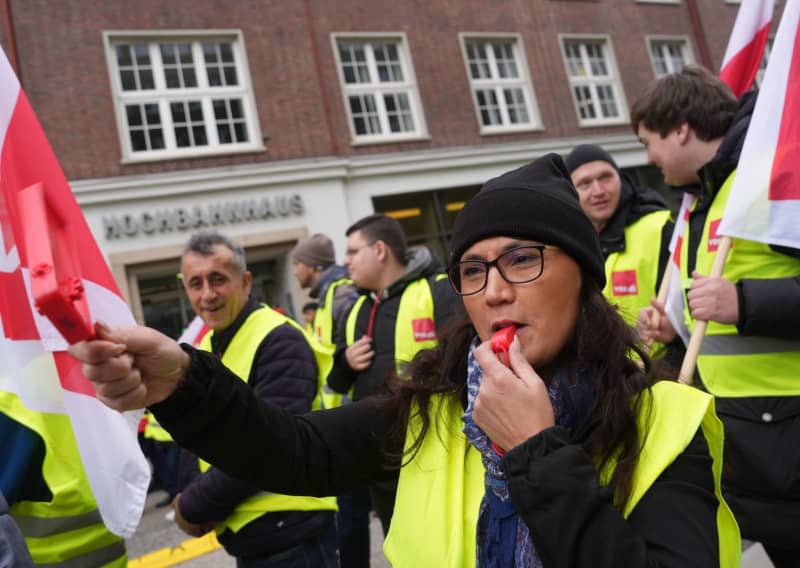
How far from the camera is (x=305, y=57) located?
11.9 m

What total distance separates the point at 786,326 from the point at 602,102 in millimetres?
14097

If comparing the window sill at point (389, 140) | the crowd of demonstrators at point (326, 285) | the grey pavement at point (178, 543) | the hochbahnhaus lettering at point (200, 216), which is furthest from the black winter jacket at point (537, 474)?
the window sill at point (389, 140)

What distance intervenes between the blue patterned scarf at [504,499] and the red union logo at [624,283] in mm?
1916

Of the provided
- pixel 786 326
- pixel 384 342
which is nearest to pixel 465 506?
pixel 786 326

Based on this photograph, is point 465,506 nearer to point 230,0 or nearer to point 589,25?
point 230,0

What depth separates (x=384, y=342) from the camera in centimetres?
345

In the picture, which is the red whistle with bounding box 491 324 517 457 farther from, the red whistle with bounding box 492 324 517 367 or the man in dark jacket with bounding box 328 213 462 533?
the man in dark jacket with bounding box 328 213 462 533

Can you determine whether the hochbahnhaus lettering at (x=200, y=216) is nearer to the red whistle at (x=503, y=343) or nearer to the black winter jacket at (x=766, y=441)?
the black winter jacket at (x=766, y=441)

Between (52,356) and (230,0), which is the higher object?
(230,0)

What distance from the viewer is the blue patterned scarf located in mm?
1242

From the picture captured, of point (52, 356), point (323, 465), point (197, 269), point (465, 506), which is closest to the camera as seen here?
point (465, 506)

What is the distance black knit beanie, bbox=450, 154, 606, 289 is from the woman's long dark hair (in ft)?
0.42

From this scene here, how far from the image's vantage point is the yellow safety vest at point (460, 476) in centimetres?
118

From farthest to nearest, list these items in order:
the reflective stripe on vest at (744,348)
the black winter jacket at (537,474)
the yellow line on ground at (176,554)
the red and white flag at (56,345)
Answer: the yellow line on ground at (176,554) → the reflective stripe on vest at (744,348) → the red and white flag at (56,345) → the black winter jacket at (537,474)
